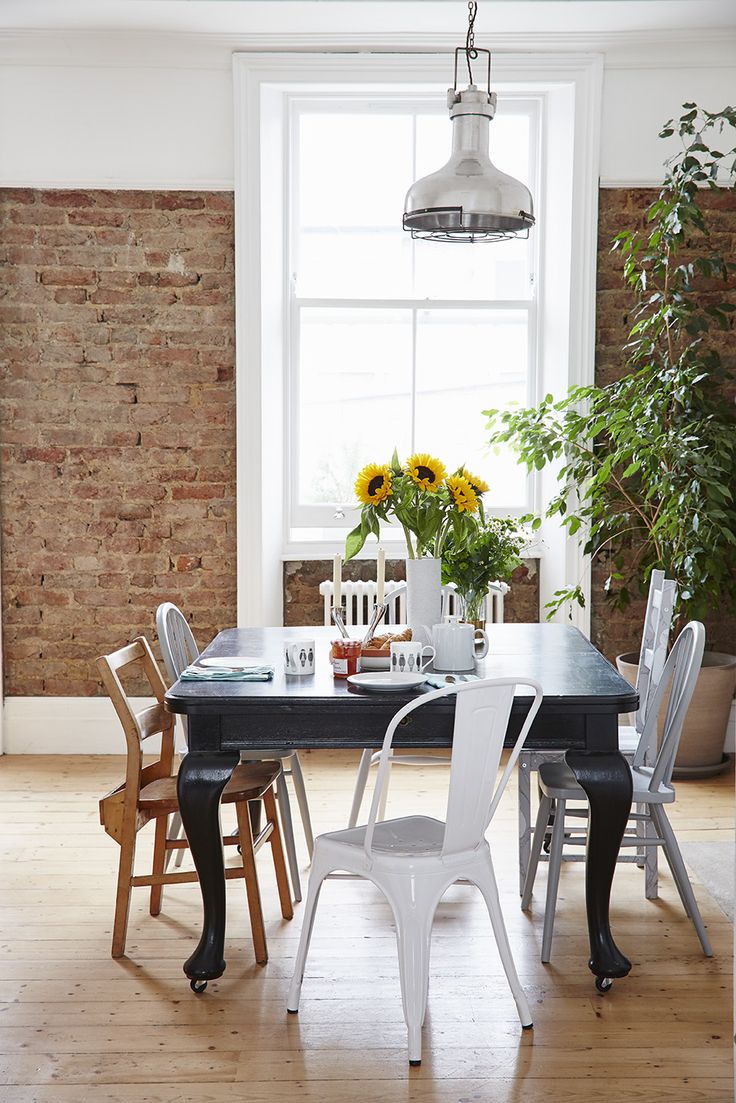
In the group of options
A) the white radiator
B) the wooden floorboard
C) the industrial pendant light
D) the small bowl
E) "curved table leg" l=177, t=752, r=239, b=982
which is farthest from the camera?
the white radiator

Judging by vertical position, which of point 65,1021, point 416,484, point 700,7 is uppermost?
point 700,7

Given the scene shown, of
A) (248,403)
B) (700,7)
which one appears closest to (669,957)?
(248,403)

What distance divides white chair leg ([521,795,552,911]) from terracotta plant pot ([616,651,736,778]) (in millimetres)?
1539

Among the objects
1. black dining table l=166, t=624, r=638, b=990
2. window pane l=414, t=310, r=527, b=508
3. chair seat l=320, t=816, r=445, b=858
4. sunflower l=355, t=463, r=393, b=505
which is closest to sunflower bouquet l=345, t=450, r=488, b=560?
sunflower l=355, t=463, r=393, b=505

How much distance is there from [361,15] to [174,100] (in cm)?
89

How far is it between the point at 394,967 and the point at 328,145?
12.5ft

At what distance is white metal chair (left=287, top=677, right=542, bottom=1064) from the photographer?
8.04 feet

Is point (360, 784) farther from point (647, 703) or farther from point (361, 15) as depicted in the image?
point (361, 15)

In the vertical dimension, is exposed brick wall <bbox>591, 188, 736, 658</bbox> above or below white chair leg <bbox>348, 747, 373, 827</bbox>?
above

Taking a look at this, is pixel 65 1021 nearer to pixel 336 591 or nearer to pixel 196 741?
pixel 196 741

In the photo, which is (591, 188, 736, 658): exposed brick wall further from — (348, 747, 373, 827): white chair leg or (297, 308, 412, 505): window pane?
(348, 747, 373, 827): white chair leg

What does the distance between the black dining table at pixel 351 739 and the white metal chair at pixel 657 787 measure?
→ 181 mm

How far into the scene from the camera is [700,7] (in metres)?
4.51

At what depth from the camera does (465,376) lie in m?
5.38
